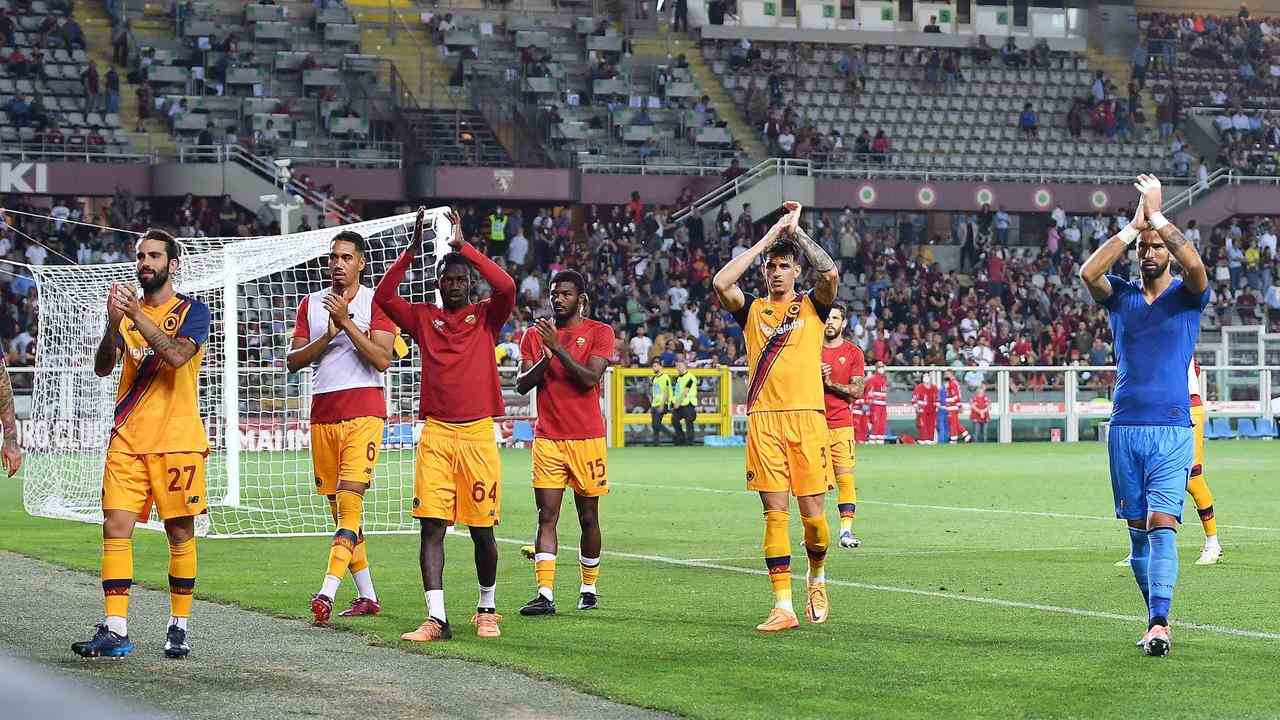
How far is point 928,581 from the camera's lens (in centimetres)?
1231

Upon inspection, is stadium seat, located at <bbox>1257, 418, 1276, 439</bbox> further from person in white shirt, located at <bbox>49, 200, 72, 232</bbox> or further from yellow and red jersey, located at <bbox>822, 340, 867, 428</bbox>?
person in white shirt, located at <bbox>49, 200, 72, 232</bbox>

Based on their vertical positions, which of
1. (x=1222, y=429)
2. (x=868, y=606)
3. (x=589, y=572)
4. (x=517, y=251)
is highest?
(x=517, y=251)

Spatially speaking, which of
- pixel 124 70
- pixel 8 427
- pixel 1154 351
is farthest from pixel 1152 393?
pixel 124 70

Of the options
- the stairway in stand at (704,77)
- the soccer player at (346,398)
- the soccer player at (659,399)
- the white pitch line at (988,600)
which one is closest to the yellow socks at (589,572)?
the soccer player at (346,398)

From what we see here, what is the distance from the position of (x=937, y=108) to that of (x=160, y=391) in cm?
4474

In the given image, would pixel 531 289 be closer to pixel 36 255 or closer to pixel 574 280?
pixel 36 255

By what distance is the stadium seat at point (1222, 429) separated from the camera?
125ft

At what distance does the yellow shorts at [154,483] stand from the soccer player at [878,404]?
90.8 feet

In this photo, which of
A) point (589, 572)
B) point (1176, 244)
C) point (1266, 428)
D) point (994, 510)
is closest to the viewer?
point (1176, 244)

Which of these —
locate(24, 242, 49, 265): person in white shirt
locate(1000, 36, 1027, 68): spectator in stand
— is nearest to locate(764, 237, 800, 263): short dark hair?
locate(24, 242, 49, 265): person in white shirt

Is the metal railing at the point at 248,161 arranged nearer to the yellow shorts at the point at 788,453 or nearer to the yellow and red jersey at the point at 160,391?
the yellow shorts at the point at 788,453

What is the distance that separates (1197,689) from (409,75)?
133 ft

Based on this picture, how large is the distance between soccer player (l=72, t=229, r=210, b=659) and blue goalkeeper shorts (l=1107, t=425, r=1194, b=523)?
14.9ft

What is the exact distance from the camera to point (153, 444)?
8500mm
